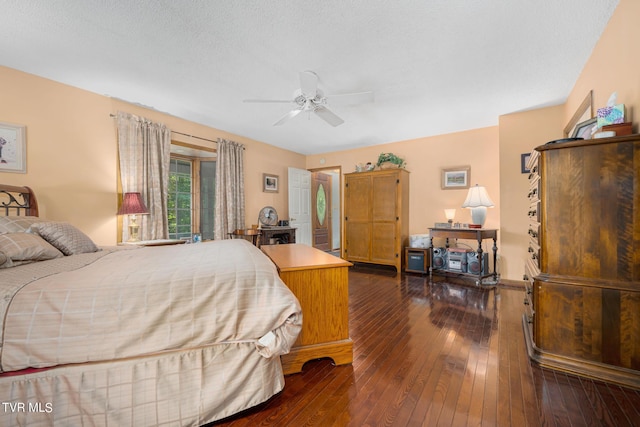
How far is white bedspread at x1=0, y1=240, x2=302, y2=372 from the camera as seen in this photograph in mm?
1046

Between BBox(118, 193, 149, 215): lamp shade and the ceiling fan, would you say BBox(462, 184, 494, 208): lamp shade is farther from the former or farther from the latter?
BBox(118, 193, 149, 215): lamp shade

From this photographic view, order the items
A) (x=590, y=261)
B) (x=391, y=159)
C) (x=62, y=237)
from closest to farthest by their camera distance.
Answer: (x=590, y=261) < (x=62, y=237) < (x=391, y=159)

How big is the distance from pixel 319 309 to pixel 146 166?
10.3 feet

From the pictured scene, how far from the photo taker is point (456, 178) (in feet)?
15.0

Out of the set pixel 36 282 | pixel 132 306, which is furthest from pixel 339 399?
pixel 36 282

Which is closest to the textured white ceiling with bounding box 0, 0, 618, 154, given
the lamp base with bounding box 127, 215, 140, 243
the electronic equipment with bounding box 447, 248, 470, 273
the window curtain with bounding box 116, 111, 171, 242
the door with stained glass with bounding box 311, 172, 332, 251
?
the window curtain with bounding box 116, 111, 171, 242

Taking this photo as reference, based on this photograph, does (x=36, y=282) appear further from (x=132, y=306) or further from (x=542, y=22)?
(x=542, y=22)

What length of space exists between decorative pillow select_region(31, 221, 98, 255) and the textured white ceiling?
155 cm

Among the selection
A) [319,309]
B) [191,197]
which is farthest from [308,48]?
[191,197]

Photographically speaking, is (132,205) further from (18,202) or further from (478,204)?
(478,204)

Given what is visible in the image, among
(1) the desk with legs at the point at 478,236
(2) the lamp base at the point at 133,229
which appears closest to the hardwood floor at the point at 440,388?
(1) the desk with legs at the point at 478,236

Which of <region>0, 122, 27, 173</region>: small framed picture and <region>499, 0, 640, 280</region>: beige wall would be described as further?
<region>0, 122, 27, 173</region>: small framed picture

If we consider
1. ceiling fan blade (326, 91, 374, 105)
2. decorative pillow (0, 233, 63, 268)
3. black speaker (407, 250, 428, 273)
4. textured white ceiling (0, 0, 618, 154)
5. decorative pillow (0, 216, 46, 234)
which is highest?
textured white ceiling (0, 0, 618, 154)

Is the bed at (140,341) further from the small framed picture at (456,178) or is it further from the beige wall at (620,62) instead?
the small framed picture at (456,178)
